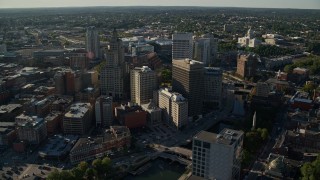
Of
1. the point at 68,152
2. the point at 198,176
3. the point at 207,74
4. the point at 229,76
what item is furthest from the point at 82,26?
the point at 198,176

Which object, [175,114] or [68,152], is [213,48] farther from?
[68,152]

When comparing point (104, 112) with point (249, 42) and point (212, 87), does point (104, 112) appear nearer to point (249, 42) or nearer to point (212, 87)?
point (212, 87)

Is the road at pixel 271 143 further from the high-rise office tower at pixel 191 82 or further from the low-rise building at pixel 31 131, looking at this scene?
the low-rise building at pixel 31 131

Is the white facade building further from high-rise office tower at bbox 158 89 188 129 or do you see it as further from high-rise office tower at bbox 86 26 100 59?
high-rise office tower at bbox 158 89 188 129

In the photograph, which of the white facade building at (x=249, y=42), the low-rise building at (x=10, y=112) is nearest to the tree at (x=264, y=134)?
the low-rise building at (x=10, y=112)

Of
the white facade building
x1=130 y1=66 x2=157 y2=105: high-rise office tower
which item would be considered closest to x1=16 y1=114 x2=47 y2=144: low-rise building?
x1=130 y1=66 x2=157 y2=105: high-rise office tower

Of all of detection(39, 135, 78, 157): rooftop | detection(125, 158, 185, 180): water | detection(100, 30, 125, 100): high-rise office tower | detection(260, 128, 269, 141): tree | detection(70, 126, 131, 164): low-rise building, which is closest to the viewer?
detection(125, 158, 185, 180): water
